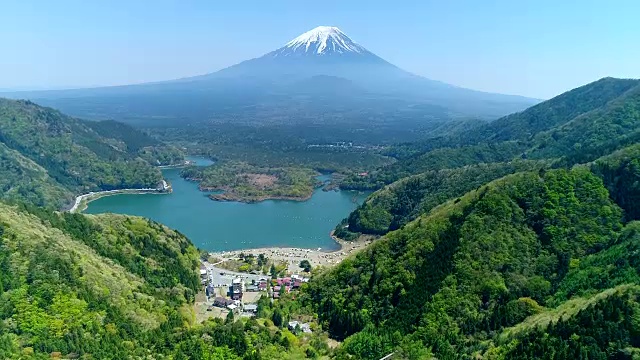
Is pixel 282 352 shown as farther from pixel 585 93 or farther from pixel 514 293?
pixel 585 93

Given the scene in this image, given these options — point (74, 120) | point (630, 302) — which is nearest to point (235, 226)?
point (630, 302)

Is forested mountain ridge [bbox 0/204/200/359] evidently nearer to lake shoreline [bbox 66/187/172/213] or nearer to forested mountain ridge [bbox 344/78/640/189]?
lake shoreline [bbox 66/187/172/213]

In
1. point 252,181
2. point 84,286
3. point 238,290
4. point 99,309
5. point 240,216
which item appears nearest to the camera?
point 99,309

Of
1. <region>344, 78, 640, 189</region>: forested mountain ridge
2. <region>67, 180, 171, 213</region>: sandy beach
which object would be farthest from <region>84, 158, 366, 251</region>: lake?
<region>344, 78, 640, 189</region>: forested mountain ridge

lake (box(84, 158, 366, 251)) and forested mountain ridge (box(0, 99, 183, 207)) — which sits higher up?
forested mountain ridge (box(0, 99, 183, 207))

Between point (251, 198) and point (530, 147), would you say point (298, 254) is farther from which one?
point (530, 147)

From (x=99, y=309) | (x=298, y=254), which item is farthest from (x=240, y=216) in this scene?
(x=99, y=309)

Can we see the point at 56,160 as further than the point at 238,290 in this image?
Yes
